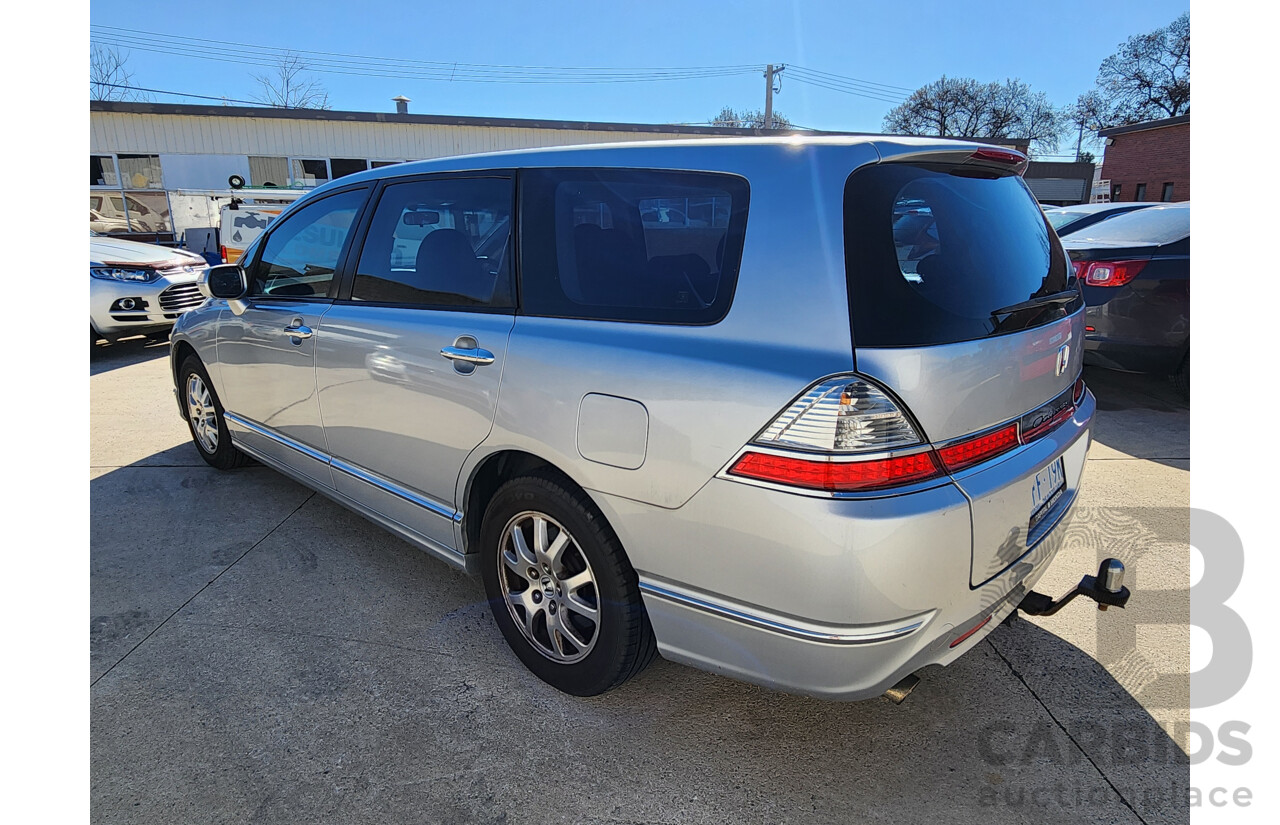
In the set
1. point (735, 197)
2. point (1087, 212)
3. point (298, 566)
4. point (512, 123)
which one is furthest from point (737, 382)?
point (512, 123)

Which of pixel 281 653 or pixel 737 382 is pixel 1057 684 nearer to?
pixel 737 382

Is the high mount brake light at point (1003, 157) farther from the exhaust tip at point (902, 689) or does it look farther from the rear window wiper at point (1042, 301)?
the exhaust tip at point (902, 689)

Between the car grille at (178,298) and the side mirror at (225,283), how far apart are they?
5559mm

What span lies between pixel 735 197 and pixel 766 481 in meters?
0.78

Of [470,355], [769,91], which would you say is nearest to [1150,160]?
[769,91]

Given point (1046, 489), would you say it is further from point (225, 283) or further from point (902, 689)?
Result: point (225, 283)

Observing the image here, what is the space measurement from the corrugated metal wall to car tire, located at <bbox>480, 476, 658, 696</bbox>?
17968mm

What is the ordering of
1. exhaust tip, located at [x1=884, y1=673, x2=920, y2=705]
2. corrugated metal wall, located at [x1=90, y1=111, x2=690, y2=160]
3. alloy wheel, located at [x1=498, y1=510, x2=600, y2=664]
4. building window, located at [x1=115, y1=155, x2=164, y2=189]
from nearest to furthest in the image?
exhaust tip, located at [x1=884, y1=673, x2=920, y2=705] → alloy wheel, located at [x1=498, y1=510, x2=600, y2=664] → corrugated metal wall, located at [x1=90, y1=111, x2=690, y2=160] → building window, located at [x1=115, y1=155, x2=164, y2=189]

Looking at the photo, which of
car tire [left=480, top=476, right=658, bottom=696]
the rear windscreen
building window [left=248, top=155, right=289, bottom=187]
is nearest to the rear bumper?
car tire [left=480, top=476, right=658, bottom=696]

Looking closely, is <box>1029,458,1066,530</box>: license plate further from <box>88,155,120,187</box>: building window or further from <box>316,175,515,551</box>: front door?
<box>88,155,120,187</box>: building window

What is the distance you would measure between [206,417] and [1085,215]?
328 inches

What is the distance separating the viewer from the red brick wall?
90.8 feet

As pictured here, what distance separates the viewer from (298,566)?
335 centimetres

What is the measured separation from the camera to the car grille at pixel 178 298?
8.49 m
